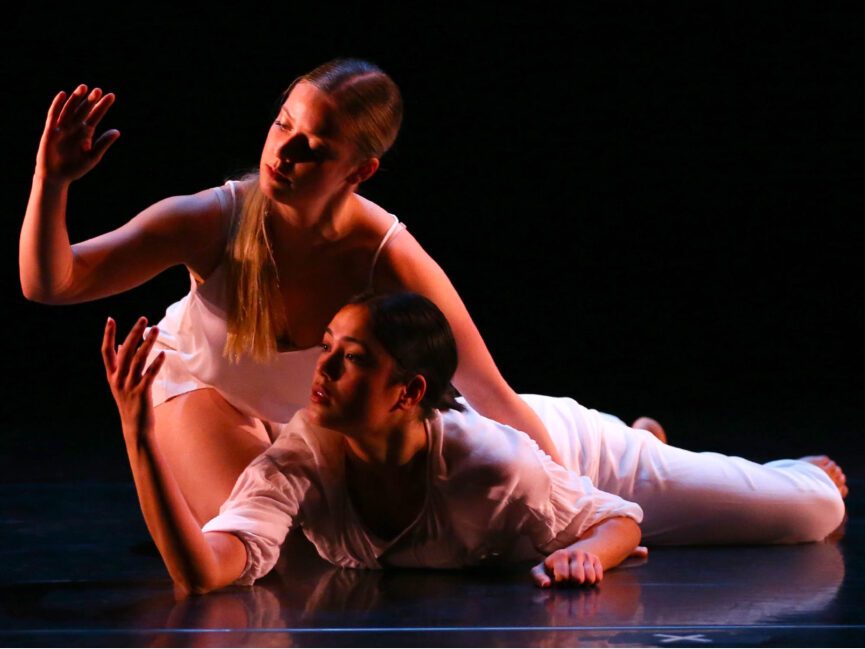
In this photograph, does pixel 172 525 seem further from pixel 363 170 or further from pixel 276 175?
pixel 363 170

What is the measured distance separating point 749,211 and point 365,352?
110 inches

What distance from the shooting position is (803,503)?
8.09 ft

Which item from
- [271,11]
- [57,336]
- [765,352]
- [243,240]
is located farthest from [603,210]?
[243,240]

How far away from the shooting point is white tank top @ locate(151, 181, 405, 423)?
238 centimetres

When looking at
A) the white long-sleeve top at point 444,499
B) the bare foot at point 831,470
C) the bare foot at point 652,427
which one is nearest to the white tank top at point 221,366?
the white long-sleeve top at point 444,499

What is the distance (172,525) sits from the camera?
1817mm

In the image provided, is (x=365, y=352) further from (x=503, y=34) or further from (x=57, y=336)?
(x=57, y=336)

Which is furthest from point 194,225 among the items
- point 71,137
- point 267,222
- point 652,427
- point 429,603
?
point 652,427

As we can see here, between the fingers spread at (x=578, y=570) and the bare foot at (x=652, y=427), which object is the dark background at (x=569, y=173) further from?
the fingers spread at (x=578, y=570)

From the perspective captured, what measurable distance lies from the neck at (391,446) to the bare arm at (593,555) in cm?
27

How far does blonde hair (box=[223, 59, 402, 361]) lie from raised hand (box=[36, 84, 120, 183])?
0.38 m

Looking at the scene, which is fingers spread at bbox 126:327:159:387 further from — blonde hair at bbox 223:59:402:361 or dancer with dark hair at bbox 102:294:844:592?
blonde hair at bbox 223:59:402:361

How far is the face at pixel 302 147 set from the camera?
2.16m

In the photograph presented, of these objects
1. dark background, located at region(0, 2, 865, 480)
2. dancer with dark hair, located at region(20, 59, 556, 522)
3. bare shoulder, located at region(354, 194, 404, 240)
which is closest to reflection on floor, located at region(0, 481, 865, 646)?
dancer with dark hair, located at region(20, 59, 556, 522)
